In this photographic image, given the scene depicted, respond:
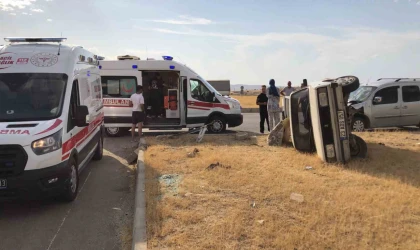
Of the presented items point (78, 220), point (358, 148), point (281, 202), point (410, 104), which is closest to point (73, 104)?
point (78, 220)

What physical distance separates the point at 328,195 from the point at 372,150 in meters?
3.90

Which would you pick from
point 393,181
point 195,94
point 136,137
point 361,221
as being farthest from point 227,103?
point 361,221

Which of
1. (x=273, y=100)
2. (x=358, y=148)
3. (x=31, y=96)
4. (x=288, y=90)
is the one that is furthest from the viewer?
(x=288, y=90)

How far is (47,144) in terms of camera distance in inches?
205

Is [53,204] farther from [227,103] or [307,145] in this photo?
[227,103]

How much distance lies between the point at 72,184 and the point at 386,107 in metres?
10.7

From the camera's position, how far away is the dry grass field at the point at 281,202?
13.2 feet

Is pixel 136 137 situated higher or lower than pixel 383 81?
lower

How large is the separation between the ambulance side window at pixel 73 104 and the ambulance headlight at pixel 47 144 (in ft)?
1.52

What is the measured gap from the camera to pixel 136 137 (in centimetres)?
1303

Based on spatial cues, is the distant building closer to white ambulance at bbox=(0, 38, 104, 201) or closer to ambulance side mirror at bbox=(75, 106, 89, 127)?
white ambulance at bbox=(0, 38, 104, 201)

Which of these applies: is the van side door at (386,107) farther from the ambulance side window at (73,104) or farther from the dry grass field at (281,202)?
the ambulance side window at (73,104)

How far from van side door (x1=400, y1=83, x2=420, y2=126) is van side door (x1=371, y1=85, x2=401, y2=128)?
0.20m

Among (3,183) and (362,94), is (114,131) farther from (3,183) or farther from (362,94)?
(362,94)
